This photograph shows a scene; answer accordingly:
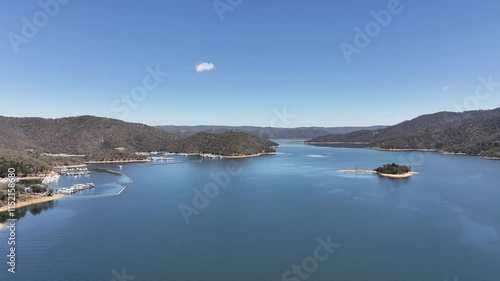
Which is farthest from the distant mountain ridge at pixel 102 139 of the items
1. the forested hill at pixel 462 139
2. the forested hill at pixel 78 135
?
the forested hill at pixel 462 139

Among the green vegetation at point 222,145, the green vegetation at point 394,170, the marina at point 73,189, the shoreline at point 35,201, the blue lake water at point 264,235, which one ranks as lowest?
the blue lake water at point 264,235

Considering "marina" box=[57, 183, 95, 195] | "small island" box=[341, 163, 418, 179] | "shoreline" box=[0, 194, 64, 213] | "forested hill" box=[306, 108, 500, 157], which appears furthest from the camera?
"forested hill" box=[306, 108, 500, 157]

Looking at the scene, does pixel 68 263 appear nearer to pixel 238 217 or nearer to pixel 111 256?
pixel 111 256

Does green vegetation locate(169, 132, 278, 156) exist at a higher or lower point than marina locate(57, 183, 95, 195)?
higher

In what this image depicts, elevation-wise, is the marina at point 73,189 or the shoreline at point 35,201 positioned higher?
the marina at point 73,189

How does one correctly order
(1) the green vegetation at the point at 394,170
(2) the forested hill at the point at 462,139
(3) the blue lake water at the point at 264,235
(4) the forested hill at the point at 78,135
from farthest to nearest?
(4) the forested hill at the point at 78,135 < (2) the forested hill at the point at 462,139 < (1) the green vegetation at the point at 394,170 < (3) the blue lake water at the point at 264,235

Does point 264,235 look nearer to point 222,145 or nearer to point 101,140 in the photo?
point 222,145

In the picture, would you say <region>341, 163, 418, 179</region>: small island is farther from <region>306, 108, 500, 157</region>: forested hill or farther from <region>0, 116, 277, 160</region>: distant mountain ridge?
<region>0, 116, 277, 160</region>: distant mountain ridge

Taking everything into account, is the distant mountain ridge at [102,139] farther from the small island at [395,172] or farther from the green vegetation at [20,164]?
the small island at [395,172]

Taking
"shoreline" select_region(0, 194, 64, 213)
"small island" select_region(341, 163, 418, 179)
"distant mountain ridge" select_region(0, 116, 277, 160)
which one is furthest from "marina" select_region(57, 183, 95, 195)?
"small island" select_region(341, 163, 418, 179)
